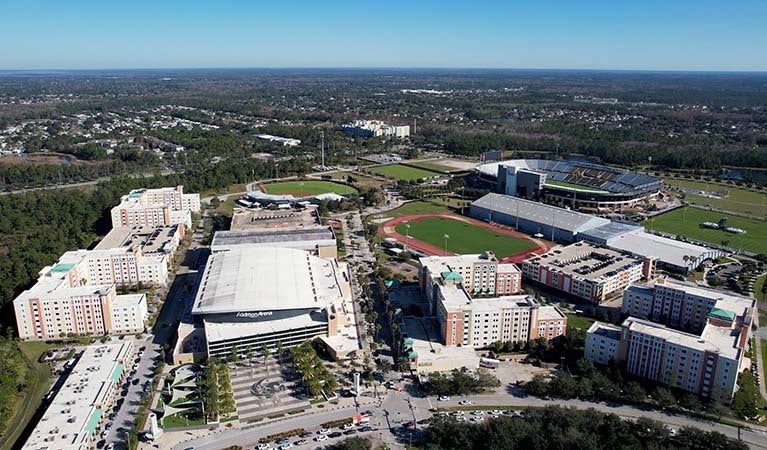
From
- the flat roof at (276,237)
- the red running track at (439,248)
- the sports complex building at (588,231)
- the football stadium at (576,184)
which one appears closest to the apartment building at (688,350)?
the sports complex building at (588,231)

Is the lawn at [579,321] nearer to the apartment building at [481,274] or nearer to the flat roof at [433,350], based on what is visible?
the apartment building at [481,274]

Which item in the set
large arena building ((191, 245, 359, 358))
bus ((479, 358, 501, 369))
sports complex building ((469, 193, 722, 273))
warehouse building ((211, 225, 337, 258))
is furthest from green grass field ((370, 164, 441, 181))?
bus ((479, 358, 501, 369))

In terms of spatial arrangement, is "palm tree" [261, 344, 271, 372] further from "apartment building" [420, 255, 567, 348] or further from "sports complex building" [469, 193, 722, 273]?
"sports complex building" [469, 193, 722, 273]

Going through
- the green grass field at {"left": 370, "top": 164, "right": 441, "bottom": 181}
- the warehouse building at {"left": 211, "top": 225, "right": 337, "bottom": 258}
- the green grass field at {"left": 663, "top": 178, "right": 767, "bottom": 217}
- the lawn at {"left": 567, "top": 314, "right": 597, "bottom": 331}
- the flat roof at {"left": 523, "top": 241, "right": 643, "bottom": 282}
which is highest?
A: the warehouse building at {"left": 211, "top": 225, "right": 337, "bottom": 258}

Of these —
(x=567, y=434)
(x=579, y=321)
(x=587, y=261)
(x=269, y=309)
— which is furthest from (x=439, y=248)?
(x=567, y=434)

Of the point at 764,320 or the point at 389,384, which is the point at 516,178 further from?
the point at 389,384

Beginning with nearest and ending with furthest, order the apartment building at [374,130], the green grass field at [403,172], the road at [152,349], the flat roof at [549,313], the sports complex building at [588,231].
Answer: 1. the road at [152,349]
2. the flat roof at [549,313]
3. the sports complex building at [588,231]
4. the green grass field at [403,172]
5. the apartment building at [374,130]

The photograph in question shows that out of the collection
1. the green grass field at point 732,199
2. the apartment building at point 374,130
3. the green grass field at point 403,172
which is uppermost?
the apartment building at point 374,130
